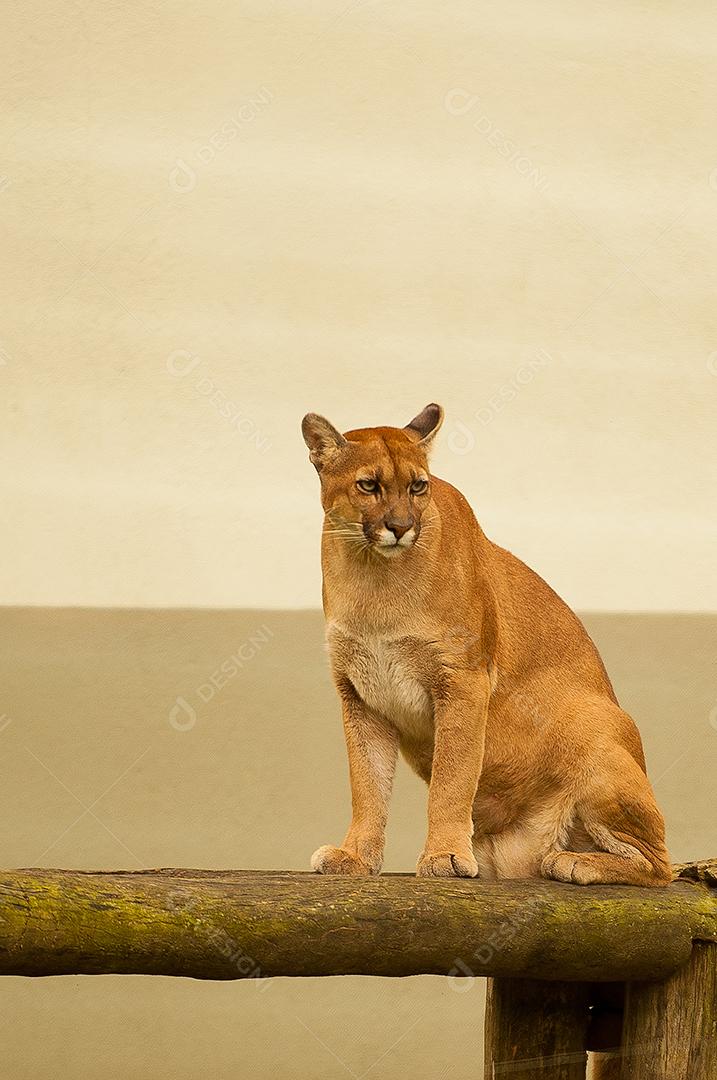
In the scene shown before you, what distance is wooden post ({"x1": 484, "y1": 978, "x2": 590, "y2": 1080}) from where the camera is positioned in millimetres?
3885

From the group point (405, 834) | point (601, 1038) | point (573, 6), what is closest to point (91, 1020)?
point (405, 834)

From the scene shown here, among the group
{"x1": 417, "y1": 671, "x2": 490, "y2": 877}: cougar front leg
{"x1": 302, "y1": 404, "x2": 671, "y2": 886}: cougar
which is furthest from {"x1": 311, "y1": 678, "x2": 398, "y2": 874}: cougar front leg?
{"x1": 417, "y1": 671, "x2": 490, "y2": 877}: cougar front leg

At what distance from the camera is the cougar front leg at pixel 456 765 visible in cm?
350

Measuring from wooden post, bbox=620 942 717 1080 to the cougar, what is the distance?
25cm

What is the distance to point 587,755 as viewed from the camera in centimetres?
364

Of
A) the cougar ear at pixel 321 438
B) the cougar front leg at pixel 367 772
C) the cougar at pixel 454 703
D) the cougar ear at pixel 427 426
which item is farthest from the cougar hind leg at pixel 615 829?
the cougar ear at pixel 321 438

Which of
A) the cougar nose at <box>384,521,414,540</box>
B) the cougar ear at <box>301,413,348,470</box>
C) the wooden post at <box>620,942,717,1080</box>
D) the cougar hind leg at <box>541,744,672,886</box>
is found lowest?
the wooden post at <box>620,942,717,1080</box>

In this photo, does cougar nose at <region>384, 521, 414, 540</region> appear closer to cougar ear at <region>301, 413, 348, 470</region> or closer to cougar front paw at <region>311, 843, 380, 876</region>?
cougar ear at <region>301, 413, 348, 470</region>

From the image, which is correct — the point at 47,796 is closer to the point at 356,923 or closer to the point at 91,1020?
the point at 91,1020

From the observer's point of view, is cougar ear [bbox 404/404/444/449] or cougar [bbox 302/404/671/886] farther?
Answer: cougar ear [bbox 404/404/444/449]

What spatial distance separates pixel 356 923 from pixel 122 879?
51 cm

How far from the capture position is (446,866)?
11.3 ft

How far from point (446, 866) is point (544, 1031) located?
2.50 ft

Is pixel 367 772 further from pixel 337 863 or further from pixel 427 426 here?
pixel 427 426
